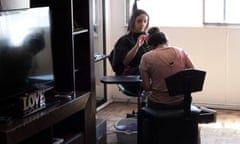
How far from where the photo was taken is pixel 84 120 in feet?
11.8

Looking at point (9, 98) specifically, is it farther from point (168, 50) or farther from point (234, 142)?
point (234, 142)

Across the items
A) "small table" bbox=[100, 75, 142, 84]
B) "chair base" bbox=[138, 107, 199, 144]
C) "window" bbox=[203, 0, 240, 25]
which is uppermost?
"window" bbox=[203, 0, 240, 25]

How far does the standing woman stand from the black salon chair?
0.79m

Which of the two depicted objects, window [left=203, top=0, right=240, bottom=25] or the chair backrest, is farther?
window [left=203, top=0, right=240, bottom=25]

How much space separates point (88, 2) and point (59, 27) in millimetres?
321

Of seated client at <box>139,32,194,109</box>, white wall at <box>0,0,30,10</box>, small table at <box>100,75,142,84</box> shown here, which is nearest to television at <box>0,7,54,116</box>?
white wall at <box>0,0,30,10</box>

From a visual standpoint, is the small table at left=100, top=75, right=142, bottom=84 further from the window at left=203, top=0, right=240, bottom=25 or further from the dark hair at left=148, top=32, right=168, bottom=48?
the window at left=203, top=0, right=240, bottom=25

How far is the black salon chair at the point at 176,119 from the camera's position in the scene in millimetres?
3303

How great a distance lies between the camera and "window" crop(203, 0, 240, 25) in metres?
5.25

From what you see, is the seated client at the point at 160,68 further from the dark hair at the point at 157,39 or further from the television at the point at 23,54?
the television at the point at 23,54

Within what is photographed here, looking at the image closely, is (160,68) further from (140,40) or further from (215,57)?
(215,57)

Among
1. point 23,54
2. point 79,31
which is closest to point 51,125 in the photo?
point 23,54

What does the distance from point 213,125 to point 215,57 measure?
885 mm

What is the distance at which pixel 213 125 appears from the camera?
4.80m
